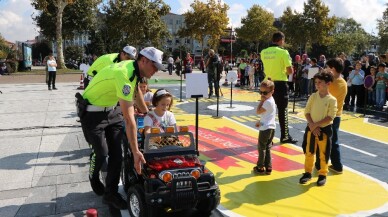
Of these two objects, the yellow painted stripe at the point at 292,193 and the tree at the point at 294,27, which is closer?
the yellow painted stripe at the point at 292,193

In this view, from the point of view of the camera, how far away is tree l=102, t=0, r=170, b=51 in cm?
3697

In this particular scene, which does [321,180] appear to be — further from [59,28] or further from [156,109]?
[59,28]

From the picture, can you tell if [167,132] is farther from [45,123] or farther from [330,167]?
[45,123]

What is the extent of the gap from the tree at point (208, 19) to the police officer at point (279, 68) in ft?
120

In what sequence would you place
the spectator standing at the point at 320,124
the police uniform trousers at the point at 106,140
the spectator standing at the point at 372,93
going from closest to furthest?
the police uniform trousers at the point at 106,140 < the spectator standing at the point at 320,124 < the spectator standing at the point at 372,93

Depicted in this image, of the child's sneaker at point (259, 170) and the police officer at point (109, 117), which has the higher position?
the police officer at point (109, 117)

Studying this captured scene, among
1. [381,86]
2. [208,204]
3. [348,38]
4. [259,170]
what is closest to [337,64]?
[259,170]

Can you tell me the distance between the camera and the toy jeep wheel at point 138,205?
3539 mm

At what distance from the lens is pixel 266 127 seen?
5.36 m

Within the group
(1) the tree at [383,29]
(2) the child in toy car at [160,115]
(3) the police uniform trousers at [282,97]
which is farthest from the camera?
(1) the tree at [383,29]

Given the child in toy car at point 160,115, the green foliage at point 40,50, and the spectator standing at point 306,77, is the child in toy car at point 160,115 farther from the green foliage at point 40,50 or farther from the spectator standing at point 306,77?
the green foliage at point 40,50

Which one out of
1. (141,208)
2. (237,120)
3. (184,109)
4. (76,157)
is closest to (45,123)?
(76,157)

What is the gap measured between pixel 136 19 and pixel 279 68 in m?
32.1

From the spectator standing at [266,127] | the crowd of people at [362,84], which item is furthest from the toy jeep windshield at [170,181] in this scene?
the crowd of people at [362,84]
